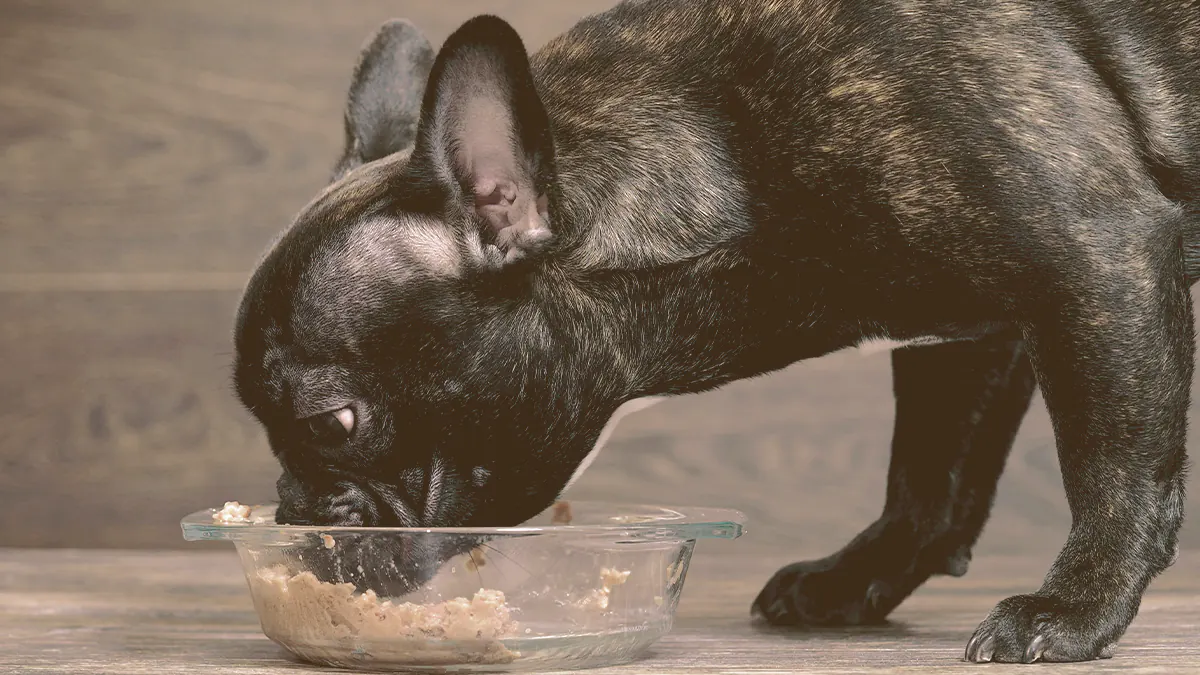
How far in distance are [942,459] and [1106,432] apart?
0.42 metres

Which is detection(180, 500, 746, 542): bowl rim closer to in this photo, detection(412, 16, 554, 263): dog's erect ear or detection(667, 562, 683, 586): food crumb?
detection(667, 562, 683, 586): food crumb

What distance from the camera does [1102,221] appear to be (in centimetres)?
134

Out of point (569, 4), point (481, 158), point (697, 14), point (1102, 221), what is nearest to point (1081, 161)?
point (1102, 221)

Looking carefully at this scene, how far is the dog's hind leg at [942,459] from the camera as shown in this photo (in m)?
1.75

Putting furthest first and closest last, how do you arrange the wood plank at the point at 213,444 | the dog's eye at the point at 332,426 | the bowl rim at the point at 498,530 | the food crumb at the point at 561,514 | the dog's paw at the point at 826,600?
the wood plank at the point at 213,444 → the dog's paw at the point at 826,600 → the food crumb at the point at 561,514 → the dog's eye at the point at 332,426 → the bowl rim at the point at 498,530

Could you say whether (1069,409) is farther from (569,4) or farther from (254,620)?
(569,4)

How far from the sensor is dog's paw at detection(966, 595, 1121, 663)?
1.32m

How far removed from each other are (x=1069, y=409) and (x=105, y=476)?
204 centimetres

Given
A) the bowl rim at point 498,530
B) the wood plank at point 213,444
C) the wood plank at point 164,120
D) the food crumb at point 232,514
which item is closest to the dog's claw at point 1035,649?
the bowl rim at point 498,530

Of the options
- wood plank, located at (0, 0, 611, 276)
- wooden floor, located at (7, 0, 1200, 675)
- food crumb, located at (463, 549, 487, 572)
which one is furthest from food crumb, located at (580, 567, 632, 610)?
wood plank, located at (0, 0, 611, 276)

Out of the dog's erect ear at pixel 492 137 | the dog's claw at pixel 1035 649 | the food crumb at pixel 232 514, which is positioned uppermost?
the dog's erect ear at pixel 492 137

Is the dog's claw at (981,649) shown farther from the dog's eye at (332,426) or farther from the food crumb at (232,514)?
the food crumb at (232,514)

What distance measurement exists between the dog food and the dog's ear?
1.70 feet

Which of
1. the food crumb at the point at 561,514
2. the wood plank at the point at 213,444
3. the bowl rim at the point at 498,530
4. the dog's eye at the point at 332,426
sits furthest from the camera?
the wood plank at the point at 213,444
